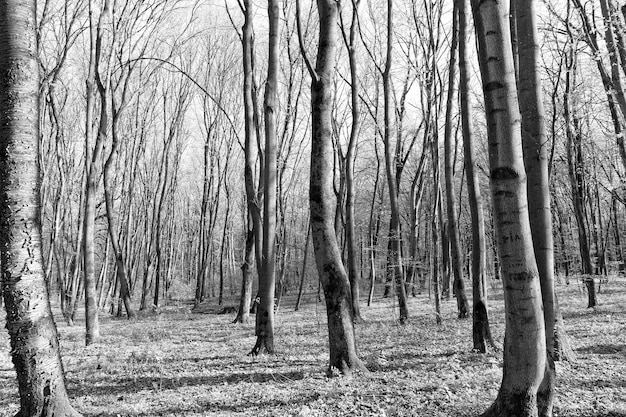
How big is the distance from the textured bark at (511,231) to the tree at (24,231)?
366 centimetres

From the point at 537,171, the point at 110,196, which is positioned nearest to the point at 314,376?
the point at 537,171

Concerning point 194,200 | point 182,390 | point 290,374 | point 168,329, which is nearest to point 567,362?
point 290,374

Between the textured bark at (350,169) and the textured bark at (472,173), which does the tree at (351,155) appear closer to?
the textured bark at (350,169)

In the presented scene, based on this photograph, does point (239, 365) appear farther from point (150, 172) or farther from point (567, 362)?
point (150, 172)

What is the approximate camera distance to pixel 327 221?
17.5ft

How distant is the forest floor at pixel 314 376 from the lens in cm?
413

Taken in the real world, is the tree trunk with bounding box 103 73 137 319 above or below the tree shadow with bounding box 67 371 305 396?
above

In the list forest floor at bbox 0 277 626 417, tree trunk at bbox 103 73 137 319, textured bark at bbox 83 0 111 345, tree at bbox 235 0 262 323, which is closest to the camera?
forest floor at bbox 0 277 626 417

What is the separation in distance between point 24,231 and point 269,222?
4424 millimetres

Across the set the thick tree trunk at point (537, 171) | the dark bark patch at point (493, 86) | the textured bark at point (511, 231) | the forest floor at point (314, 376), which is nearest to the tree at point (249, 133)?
the forest floor at point (314, 376)

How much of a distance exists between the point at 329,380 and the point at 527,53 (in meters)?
4.58

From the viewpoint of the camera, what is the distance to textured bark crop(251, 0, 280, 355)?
23.2 ft

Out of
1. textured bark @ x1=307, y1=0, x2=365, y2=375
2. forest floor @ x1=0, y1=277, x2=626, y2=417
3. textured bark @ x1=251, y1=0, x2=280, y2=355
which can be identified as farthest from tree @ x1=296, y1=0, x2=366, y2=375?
textured bark @ x1=251, y1=0, x2=280, y2=355

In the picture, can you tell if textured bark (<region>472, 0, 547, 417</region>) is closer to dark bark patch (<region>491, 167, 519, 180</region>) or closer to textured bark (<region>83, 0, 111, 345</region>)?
dark bark patch (<region>491, 167, 519, 180</region>)
